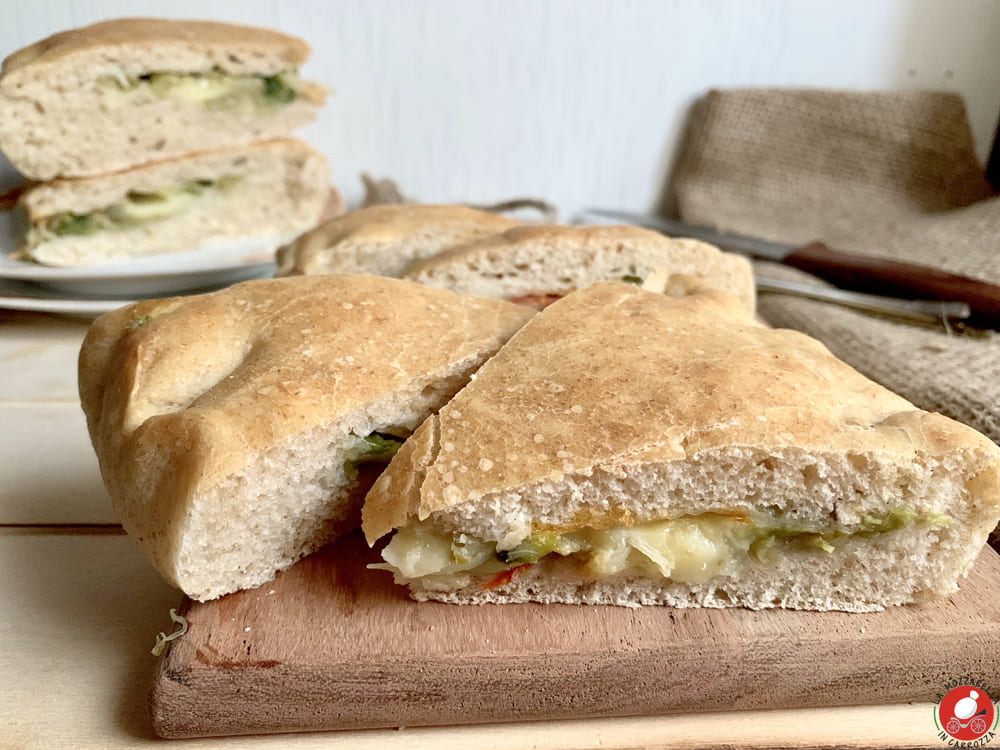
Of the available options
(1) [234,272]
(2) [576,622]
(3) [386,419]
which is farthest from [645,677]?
(1) [234,272]

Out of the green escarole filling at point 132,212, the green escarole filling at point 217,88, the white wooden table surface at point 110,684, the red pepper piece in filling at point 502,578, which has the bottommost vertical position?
the white wooden table surface at point 110,684

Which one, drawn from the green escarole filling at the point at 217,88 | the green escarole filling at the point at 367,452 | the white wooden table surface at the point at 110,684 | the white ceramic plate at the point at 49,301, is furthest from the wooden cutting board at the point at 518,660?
the green escarole filling at the point at 217,88

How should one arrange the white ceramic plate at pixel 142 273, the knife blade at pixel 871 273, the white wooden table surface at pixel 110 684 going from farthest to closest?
the white ceramic plate at pixel 142 273 < the knife blade at pixel 871 273 < the white wooden table surface at pixel 110 684

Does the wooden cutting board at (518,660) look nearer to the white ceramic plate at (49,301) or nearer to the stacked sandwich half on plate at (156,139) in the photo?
the white ceramic plate at (49,301)

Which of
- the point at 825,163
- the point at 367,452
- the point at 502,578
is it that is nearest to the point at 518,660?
the point at 502,578

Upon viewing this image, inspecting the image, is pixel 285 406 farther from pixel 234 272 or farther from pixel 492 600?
pixel 234 272

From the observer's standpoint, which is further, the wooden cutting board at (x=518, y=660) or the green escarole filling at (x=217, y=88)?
the green escarole filling at (x=217, y=88)

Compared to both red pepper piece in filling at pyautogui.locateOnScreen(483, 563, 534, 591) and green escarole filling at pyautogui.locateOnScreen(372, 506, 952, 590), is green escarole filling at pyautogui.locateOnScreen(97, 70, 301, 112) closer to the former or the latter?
green escarole filling at pyautogui.locateOnScreen(372, 506, 952, 590)
